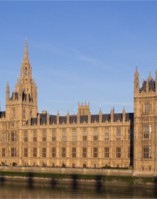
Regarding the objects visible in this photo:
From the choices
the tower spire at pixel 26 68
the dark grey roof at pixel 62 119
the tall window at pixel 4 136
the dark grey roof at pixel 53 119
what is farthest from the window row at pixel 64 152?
the tower spire at pixel 26 68

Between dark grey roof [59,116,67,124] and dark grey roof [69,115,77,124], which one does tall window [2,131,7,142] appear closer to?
dark grey roof [59,116,67,124]

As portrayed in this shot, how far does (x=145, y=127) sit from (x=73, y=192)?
83.9 feet

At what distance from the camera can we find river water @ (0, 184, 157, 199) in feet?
309

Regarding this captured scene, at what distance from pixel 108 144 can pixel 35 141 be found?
2200cm

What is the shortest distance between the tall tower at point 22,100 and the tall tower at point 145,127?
42.1 metres

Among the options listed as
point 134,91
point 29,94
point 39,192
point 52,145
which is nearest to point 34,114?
point 29,94

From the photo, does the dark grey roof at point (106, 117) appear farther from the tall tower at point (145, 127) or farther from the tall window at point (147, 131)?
the tall window at point (147, 131)

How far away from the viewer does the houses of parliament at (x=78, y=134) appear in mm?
117375

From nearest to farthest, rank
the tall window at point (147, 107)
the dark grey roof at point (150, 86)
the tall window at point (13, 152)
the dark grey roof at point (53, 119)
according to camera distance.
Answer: the tall window at point (147, 107)
the dark grey roof at point (150, 86)
the dark grey roof at point (53, 119)
the tall window at point (13, 152)

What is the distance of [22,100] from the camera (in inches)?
5965

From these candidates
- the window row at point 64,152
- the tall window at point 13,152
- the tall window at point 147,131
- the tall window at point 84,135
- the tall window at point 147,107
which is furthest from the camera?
the tall window at point 13,152

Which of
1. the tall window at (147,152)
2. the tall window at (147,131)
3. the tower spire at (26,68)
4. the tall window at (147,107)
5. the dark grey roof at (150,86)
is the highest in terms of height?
the tower spire at (26,68)

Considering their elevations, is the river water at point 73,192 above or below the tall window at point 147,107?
below

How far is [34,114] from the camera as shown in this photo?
156 m
